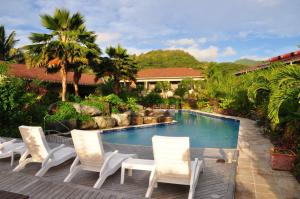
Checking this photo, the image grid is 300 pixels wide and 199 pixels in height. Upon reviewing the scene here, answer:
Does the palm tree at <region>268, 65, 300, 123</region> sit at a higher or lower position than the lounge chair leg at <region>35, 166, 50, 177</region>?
higher

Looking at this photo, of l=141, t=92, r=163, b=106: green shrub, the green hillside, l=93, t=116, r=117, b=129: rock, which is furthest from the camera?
the green hillside

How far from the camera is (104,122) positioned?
15.0 m

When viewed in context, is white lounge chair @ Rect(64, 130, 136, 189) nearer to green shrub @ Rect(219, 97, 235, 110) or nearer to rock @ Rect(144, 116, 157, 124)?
rock @ Rect(144, 116, 157, 124)

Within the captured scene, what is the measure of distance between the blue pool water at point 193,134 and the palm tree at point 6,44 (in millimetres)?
27121

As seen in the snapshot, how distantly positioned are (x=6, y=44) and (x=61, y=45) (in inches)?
968

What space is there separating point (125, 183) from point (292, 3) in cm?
1244

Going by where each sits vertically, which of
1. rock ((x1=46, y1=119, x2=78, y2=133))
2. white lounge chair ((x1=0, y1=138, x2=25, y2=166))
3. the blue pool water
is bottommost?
the blue pool water

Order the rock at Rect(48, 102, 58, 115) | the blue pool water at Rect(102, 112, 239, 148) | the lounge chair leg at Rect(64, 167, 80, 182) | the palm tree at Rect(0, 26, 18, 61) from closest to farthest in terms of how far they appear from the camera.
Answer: the lounge chair leg at Rect(64, 167, 80, 182), the blue pool water at Rect(102, 112, 239, 148), the rock at Rect(48, 102, 58, 115), the palm tree at Rect(0, 26, 18, 61)

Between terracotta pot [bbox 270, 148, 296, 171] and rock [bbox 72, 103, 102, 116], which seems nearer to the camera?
terracotta pot [bbox 270, 148, 296, 171]

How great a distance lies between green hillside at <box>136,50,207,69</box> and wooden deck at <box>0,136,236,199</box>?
47.8 m

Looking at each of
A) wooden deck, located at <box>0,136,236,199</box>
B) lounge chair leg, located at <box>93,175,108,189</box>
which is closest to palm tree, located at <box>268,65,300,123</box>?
wooden deck, located at <box>0,136,236,199</box>

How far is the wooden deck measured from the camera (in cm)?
403

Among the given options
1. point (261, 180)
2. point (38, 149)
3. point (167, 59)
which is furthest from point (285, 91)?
point (167, 59)

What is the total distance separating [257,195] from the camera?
4582 mm
